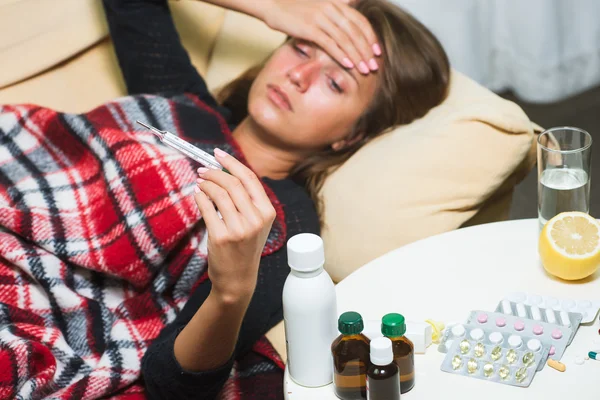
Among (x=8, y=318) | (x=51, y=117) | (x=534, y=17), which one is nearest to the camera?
(x=8, y=318)

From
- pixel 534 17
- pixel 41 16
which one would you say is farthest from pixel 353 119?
pixel 534 17

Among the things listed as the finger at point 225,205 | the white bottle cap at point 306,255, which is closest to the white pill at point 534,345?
the white bottle cap at point 306,255

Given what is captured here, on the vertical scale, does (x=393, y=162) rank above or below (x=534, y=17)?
above

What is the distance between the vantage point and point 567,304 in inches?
43.3

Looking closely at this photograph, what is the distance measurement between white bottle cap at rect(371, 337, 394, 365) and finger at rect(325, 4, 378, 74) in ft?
2.58

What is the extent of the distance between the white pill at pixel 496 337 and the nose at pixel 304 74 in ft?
2.21

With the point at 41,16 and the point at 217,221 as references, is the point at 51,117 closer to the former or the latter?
the point at 41,16

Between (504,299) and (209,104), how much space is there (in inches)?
34.6

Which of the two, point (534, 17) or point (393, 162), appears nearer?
point (393, 162)

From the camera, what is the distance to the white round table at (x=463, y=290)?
0.98 m

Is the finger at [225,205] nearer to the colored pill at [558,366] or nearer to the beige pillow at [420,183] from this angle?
the colored pill at [558,366]

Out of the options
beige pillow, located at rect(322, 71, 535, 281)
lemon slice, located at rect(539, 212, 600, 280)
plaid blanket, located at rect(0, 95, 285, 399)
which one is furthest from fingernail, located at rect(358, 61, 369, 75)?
lemon slice, located at rect(539, 212, 600, 280)

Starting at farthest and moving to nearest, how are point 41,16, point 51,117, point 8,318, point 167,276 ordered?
1. point 41,16
2. point 51,117
3. point 167,276
4. point 8,318

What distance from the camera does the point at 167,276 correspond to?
1.36m
